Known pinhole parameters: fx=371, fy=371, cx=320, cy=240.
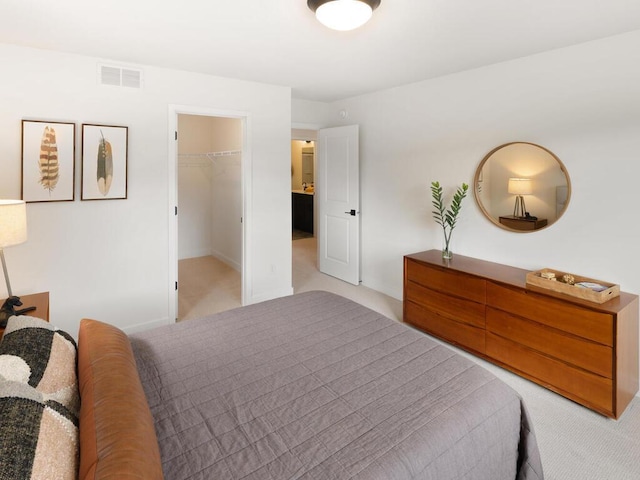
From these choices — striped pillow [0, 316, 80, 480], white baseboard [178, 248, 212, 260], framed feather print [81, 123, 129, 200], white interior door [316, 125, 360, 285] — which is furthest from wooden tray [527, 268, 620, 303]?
white baseboard [178, 248, 212, 260]

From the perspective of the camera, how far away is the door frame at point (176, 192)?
347cm

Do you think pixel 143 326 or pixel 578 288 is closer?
pixel 578 288

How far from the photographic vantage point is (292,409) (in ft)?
4.51

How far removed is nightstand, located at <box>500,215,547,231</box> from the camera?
3009 millimetres

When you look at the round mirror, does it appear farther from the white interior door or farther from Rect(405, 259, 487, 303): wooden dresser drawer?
the white interior door

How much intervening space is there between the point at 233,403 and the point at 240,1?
2067mm

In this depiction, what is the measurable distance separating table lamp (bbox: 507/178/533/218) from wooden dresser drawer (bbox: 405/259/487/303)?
74 centimetres

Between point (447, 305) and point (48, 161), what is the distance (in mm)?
3417

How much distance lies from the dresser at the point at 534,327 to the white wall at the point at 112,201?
6.73 ft

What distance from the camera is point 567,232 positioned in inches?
111

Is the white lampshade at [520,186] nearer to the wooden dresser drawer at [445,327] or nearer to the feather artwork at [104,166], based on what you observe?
the wooden dresser drawer at [445,327]

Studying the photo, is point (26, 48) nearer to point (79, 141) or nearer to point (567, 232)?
point (79, 141)

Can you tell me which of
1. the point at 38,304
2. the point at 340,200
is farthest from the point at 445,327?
the point at 38,304

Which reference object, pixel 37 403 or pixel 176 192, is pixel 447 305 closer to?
pixel 176 192
